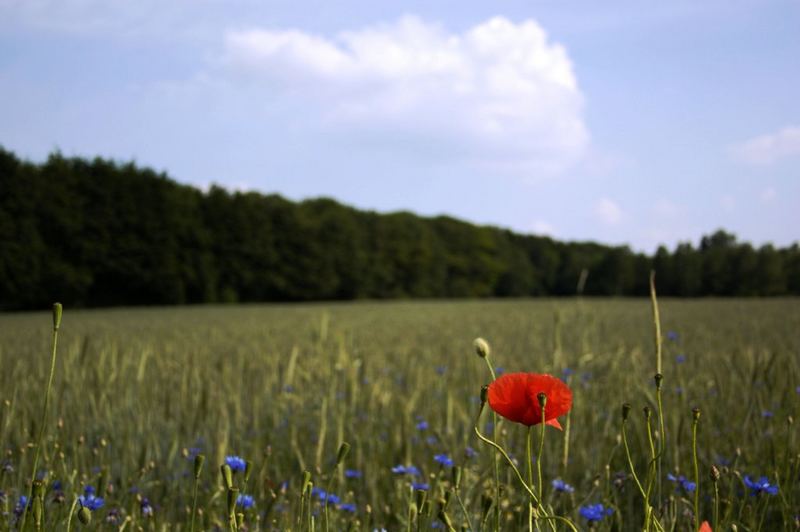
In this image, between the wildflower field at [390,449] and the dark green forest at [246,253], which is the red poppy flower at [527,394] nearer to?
the wildflower field at [390,449]

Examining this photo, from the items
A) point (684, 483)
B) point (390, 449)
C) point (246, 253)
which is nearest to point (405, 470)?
point (684, 483)

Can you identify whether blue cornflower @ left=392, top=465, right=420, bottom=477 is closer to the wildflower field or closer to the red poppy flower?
the wildflower field

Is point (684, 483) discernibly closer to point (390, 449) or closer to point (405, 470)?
point (405, 470)

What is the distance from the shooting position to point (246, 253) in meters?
25.6

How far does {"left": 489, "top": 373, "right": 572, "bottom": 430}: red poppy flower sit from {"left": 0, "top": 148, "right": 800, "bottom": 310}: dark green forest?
18.9 meters

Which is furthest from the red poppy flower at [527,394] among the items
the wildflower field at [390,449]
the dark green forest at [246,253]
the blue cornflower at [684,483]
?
Answer: the dark green forest at [246,253]

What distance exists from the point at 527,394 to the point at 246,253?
83.8 feet

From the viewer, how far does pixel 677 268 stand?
34.8 m

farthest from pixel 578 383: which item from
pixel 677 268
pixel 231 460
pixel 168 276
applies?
pixel 677 268

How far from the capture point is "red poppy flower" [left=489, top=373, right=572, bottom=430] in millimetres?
863

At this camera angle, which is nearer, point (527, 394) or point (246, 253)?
point (527, 394)

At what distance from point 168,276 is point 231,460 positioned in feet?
70.4

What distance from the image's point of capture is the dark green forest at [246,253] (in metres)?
18.2

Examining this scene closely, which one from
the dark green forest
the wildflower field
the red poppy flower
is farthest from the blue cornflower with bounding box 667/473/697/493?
the dark green forest
